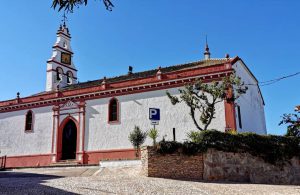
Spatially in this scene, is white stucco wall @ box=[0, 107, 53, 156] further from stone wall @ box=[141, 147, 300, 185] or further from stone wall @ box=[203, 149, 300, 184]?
stone wall @ box=[203, 149, 300, 184]

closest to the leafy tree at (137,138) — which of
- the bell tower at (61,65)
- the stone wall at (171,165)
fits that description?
the stone wall at (171,165)

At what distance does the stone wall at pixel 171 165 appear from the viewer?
14448mm

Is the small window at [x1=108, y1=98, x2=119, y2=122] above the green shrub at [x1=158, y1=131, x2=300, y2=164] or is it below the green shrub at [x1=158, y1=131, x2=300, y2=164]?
above

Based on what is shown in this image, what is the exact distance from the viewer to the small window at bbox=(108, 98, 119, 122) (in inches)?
973

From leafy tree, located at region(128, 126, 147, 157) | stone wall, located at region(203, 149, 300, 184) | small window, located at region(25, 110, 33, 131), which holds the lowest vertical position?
stone wall, located at region(203, 149, 300, 184)

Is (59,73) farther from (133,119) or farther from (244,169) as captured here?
(244,169)

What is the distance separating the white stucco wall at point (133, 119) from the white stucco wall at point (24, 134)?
12.9 ft

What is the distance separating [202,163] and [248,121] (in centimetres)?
1009

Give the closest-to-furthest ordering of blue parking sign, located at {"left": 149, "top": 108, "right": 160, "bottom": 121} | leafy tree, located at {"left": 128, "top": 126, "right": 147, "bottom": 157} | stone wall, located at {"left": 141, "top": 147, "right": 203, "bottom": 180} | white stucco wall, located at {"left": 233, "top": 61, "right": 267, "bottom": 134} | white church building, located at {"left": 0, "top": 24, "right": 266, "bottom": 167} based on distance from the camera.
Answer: stone wall, located at {"left": 141, "top": 147, "right": 203, "bottom": 180}, blue parking sign, located at {"left": 149, "top": 108, "right": 160, "bottom": 121}, white church building, located at {"left": 0, "top": 24, "right": 266, "bottom": 167}, leafy tree, located at {"left": 128, "top": 126, "right": 147, "bottom": 157}, white stucco wall, located at {"left": 233, "top": 61, "right": 267, "bottom": 134}

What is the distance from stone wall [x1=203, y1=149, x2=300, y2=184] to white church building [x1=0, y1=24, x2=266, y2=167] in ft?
14.9

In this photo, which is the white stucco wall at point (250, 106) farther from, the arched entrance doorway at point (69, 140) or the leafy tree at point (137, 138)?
the arched entrance doorway at point (69, 140)

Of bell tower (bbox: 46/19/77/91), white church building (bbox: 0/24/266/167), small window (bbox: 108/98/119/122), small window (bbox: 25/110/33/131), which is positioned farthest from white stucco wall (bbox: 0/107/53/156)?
small window (bbox: 108/98/119/122)

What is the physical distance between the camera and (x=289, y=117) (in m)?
6.28

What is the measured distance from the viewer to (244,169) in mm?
15664
